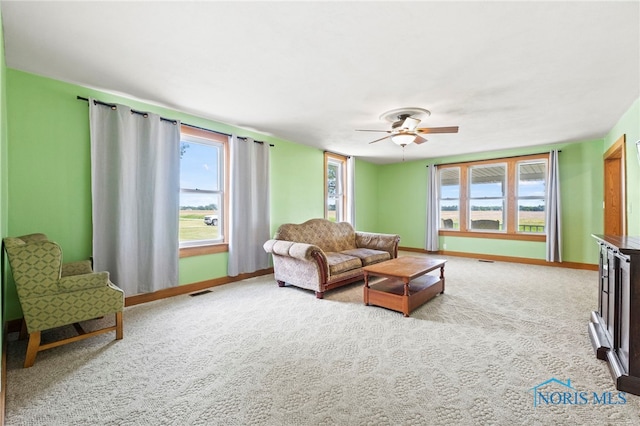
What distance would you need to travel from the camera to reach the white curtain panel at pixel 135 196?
3.26 meters

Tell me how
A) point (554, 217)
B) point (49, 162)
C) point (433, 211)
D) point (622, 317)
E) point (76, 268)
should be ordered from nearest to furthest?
1. point (622, 317)
2. point (76, 268)
3. point (49, 162)
4. point (554, 217)
5. point (433, 211)

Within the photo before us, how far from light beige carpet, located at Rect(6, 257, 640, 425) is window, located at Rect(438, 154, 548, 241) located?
314cm

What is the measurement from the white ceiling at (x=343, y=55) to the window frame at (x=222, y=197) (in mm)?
329

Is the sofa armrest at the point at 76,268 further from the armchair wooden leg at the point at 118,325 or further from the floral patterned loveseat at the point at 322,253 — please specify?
the floral patterned loveseat at the point at 322,253

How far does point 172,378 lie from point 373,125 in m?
4.05

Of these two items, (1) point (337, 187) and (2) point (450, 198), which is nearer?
(1) point (337, 187)

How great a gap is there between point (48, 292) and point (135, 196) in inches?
58.3

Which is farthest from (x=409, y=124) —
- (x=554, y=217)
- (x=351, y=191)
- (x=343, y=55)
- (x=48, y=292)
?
(x=554, y=217)

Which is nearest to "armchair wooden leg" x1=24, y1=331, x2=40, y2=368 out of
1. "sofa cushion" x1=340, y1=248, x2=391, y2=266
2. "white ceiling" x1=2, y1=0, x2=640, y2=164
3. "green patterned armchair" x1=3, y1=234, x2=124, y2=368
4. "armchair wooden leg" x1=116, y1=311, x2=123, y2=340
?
"green patterned armchair" x1=3, y1=234, x2=124, y2=368

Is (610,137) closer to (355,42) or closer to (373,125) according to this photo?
(373,125)

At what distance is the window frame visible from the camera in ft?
13.6

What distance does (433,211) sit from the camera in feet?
23.9

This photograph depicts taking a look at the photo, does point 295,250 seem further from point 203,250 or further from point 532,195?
point 532,195

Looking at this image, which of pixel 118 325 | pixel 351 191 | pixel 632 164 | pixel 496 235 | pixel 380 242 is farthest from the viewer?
pixel 351 191
